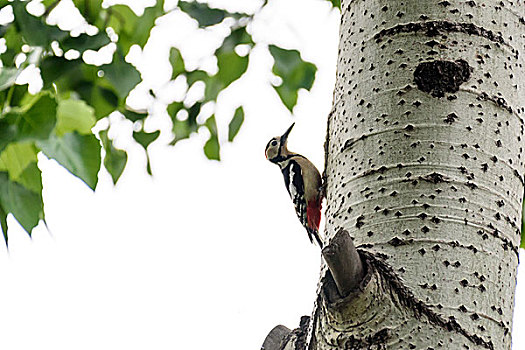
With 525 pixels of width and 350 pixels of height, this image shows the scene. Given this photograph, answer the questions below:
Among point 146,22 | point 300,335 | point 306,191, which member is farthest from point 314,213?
point 300,335

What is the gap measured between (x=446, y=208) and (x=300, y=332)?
0.74 ft

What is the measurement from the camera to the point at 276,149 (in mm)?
2049

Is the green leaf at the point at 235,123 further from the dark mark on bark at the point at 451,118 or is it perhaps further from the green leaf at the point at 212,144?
the dark mark on bark at the point at 451,118

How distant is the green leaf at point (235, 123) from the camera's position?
1.43 meters

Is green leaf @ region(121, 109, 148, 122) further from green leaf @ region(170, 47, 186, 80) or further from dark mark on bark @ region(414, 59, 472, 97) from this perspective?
dark mark on bark @ region(414, 59, 472, 97)

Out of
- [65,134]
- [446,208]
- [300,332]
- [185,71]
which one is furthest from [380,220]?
[185,71]

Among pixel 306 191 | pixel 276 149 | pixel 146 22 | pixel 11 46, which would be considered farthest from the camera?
pixel 276 149

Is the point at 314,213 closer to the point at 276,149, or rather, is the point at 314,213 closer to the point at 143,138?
the point at 276,149

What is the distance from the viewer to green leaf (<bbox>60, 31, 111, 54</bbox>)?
109 cm

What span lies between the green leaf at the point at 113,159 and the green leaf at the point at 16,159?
0.58 meters

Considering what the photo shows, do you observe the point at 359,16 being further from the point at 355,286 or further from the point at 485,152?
the point at 355,286

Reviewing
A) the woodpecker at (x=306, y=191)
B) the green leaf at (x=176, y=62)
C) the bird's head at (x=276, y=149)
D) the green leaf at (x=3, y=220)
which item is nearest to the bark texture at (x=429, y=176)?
the green leaf at (x=3, y=220)

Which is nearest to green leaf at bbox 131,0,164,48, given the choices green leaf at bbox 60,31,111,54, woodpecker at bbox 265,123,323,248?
green leaf at bbox 60,31,111,54

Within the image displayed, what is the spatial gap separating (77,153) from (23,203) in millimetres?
108
